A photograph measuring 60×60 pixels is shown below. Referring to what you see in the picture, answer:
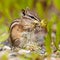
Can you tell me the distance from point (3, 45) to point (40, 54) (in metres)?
0.43

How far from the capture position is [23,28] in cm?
270

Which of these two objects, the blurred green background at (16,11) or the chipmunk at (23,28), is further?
the blurred green background at (16,11)

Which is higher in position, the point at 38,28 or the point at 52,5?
the point at 52,5

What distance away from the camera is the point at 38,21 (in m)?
2.67

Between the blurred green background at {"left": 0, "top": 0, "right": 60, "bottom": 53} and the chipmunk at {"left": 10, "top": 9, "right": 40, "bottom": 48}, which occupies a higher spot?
the blurred green background at {"left": 0, "top": 0, "right": 60, "bottom": 53}

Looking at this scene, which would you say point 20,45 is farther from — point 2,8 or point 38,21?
point 2,8

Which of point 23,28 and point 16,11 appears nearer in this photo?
point 23,28

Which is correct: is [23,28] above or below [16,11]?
below

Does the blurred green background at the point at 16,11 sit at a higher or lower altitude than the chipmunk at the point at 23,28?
higher

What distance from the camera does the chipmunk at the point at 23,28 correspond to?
2.68 metres

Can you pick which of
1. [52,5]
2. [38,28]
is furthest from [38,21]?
[52,5]

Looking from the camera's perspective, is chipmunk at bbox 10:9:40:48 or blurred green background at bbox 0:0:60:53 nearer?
chipmunk at bbox 10:9:40:48

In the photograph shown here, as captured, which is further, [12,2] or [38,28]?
[12,2]

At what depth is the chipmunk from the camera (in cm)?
268
